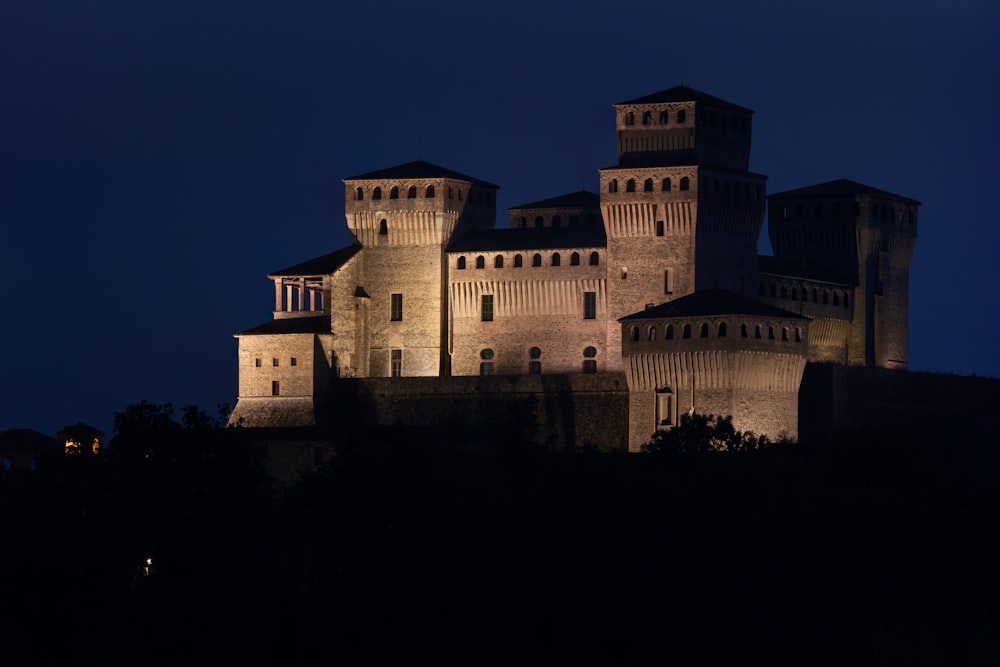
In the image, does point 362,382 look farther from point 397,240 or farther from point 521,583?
point 521,583

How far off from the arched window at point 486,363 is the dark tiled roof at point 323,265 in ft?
16.9

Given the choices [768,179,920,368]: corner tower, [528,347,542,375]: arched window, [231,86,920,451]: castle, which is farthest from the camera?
[768,179,920,368]: corner tower

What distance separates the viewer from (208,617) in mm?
70625

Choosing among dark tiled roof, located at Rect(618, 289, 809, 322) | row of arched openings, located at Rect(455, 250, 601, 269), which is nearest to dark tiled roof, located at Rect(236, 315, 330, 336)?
row of arched openings, located at Rect(455, 250, 601, 269)

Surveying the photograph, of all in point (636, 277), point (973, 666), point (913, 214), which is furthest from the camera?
point (913, 214)

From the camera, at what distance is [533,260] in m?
92.9

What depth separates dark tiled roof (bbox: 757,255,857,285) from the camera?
94.1 metres

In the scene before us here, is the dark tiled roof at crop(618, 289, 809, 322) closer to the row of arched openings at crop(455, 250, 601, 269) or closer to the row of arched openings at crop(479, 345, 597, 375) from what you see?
the row of arched openings at crop(479, 345, 597, 375)

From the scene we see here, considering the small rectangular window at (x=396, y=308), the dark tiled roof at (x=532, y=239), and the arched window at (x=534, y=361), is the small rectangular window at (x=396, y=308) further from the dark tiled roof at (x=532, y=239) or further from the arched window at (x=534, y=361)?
the arched window at (x=534, y=361)

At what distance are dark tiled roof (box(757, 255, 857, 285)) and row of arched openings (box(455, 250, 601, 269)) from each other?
519 centimetres

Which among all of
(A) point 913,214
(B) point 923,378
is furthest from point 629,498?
(A) point 913,214

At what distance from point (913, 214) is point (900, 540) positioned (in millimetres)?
23443

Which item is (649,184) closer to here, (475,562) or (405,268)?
(405,268)

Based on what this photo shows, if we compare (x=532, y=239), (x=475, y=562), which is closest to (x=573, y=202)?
(x=532, y=239)
